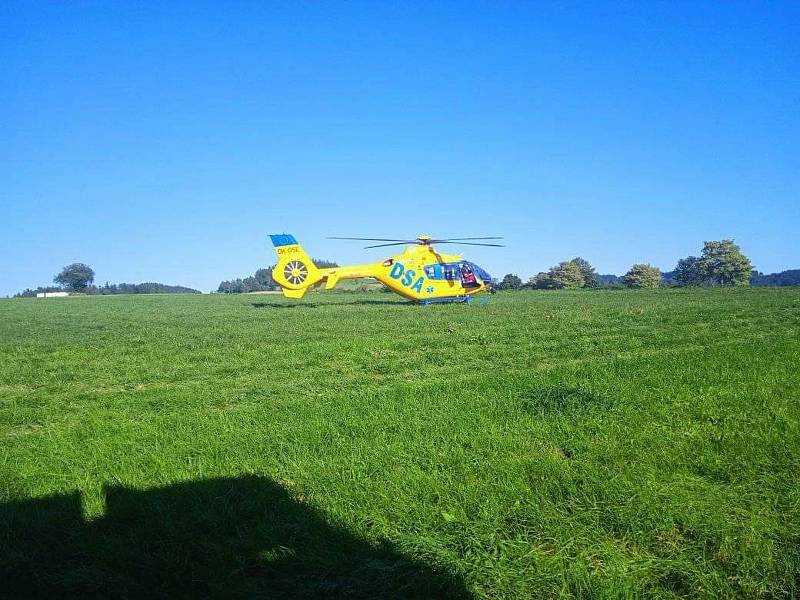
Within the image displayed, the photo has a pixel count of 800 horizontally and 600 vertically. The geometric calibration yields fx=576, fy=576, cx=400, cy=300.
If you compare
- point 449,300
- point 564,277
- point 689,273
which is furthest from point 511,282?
point 449,300

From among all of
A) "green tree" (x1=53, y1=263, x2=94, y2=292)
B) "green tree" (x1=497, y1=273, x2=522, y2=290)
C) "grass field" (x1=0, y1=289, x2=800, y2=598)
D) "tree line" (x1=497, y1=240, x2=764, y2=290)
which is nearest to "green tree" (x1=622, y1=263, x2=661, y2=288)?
"tree line" (x1=497, y1=240, x2=764, y2=290)

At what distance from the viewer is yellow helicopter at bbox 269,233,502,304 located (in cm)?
3228

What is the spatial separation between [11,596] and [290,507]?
74.5 inches

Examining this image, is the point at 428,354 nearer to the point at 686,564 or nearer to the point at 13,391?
the point at 13,391

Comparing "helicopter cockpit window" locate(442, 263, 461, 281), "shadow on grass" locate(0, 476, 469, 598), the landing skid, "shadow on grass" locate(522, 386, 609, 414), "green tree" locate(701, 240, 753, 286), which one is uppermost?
"green tree" locate(701, 240, 753, 286)

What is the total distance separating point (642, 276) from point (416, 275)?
74716mm

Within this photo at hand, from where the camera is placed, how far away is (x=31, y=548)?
13.8 feet

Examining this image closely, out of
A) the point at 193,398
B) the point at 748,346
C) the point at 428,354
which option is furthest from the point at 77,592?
the point at 748,346

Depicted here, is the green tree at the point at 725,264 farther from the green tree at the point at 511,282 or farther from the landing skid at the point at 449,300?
the landing skid at the point at 449,300

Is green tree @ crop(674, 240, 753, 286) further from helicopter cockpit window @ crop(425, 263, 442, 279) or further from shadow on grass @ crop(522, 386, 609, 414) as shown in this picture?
shadow on grass @ crop(522, 386, 609, 414)

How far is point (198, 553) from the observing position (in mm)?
4109

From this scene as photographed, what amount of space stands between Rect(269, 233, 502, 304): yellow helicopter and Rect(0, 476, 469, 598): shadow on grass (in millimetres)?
26538

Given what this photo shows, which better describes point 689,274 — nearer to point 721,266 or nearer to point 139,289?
point 721,266

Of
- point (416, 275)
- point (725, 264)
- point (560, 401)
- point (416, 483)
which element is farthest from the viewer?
point (725, 264)
